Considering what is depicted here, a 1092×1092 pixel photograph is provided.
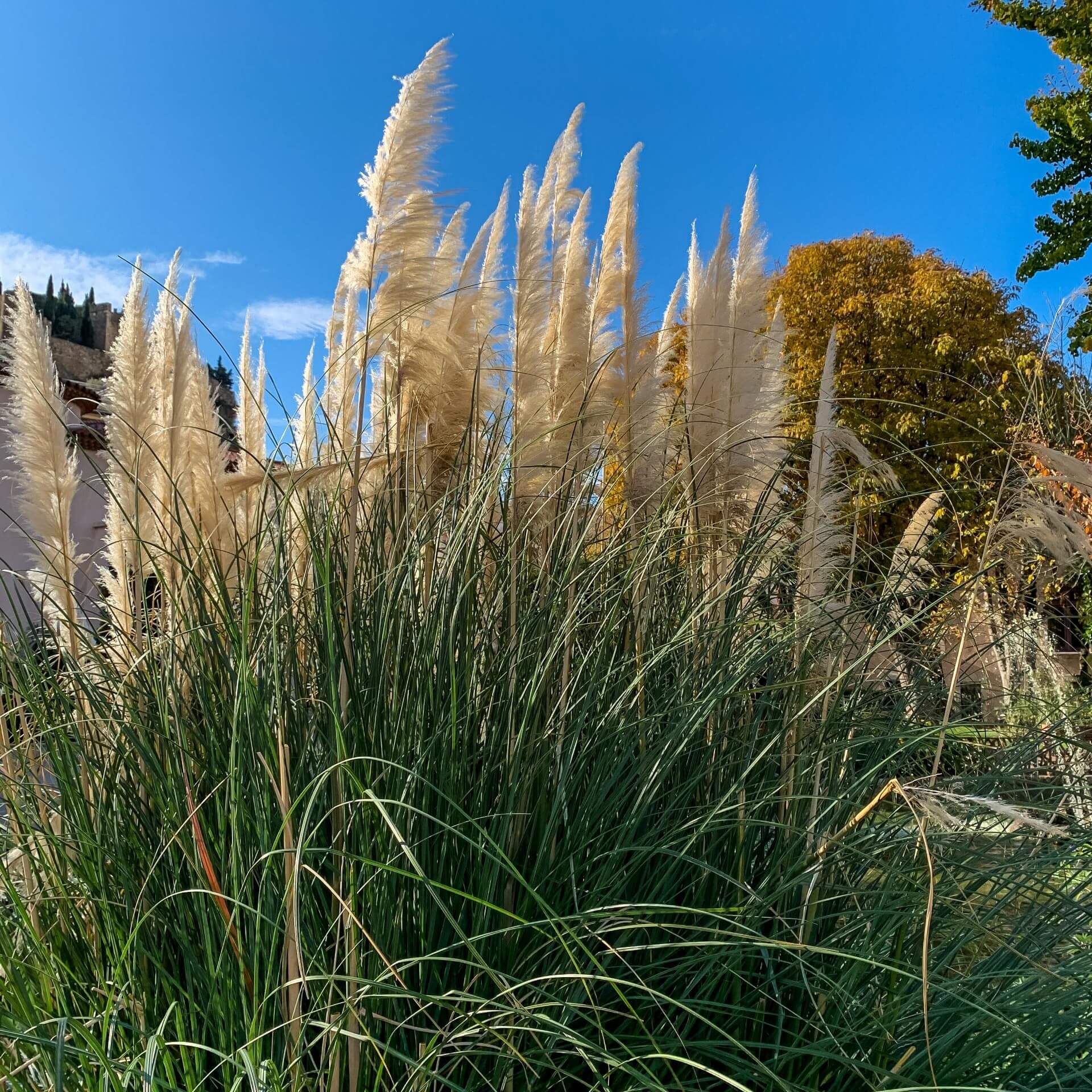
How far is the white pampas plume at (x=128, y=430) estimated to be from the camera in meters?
2.79

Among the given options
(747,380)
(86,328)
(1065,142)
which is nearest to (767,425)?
(747,380)

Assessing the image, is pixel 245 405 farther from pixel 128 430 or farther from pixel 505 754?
pixel 505 754

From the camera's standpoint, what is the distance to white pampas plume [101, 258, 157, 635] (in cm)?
279

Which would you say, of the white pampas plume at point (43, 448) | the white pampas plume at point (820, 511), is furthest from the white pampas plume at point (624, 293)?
the white pampas plume at point (43, 448)

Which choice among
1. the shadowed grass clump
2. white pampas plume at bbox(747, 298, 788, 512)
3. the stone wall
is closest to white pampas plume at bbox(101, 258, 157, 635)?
the shadowed grass clump

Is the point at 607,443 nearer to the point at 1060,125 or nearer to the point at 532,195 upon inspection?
the point at 532,195

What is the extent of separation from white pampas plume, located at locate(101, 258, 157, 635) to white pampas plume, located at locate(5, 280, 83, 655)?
A: 0.44 ft

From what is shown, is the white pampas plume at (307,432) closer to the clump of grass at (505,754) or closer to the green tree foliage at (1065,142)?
the clump of grass at (505,754)

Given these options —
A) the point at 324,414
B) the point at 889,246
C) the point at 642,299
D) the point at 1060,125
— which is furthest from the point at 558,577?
the point at 889,246

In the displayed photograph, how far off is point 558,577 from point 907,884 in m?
1.11

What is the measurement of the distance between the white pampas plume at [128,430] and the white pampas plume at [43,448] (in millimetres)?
133

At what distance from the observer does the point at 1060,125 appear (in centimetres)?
1609

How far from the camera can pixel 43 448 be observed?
2.81m

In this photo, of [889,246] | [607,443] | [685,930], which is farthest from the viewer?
[889,246]
